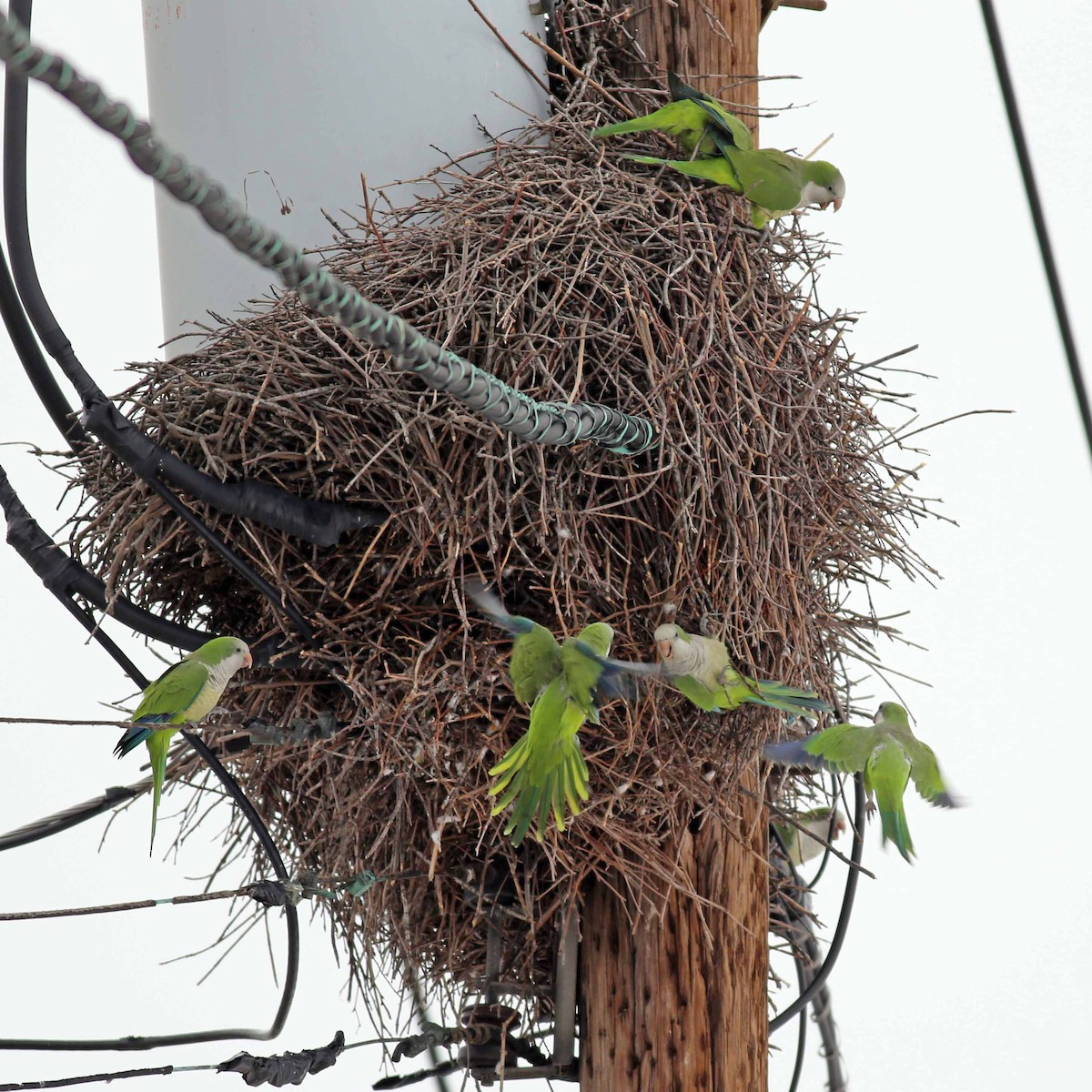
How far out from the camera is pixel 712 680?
3.36 ft

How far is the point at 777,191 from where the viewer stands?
3.86 ft

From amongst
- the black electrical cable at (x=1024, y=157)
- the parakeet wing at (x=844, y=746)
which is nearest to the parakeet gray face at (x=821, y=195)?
the black electrical cable at (x=1024, y=157)

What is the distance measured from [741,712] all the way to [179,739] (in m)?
0.57

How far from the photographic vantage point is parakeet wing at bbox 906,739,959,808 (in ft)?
3.25

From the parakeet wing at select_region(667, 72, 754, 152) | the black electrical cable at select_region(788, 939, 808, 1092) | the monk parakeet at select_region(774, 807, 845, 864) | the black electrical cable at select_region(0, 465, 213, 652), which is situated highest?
the parakeet wing at select_region(667, 72, 754, 152)

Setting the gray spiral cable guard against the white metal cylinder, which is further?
the white metal cylinder

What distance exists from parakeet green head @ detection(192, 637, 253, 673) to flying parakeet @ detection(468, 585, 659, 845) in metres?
0.19

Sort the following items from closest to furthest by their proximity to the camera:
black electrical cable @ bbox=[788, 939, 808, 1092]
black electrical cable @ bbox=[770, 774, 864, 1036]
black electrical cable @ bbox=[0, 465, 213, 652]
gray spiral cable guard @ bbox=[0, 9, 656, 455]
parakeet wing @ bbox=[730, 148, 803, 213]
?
gray spiral cable guard @ bbox=[0, 9, 656, 455] → black electrical cable @ bbox=[0, 465, 213, 652] → parakeet wing @ bbox=[730, 148, 803, 213] → black electrical cable @ bbox=[770, 774, 864, 1036] → black electrical cable @ bbox=[788, 939, 808, 1092]

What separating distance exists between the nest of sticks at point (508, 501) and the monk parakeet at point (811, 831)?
0.27 metres

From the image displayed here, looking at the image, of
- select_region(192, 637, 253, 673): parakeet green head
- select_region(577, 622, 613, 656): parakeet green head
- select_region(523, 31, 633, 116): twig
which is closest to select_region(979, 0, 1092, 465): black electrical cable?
select_region(523, 31, 633, 116): twig

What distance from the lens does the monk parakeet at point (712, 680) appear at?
3.28 feet

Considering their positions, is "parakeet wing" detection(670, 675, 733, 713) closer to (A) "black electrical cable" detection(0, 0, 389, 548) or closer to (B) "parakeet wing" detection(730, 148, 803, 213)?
(A) "black electrical cable" detection(0, 0, 389, 548)

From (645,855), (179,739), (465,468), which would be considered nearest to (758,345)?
(465,468)

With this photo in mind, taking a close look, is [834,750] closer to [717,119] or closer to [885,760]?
[885,760]
